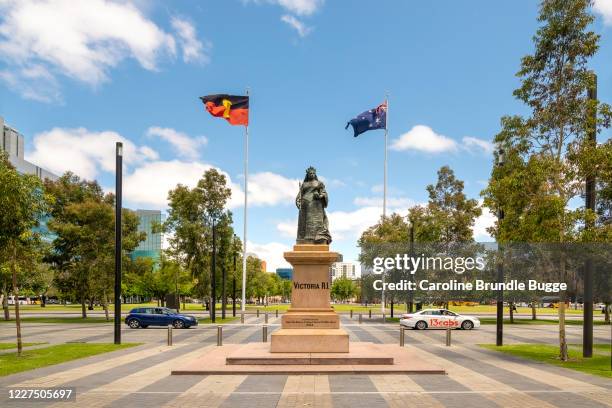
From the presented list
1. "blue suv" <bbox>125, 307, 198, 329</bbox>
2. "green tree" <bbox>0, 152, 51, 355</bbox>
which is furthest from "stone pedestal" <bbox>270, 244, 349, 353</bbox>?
"blue suv" <bbox>125, 307, 198, 329</bbox>

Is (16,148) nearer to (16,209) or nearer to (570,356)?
(16,209)

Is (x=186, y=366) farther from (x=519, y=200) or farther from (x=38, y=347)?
(x=519, y=200)

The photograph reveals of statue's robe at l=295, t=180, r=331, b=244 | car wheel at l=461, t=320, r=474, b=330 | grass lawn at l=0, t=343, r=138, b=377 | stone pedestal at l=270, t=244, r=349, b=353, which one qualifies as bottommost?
car wheel at l=461, t=320, r=474, b=330

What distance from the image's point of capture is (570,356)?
19328 mm

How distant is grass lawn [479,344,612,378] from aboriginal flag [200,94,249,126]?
2268 centimetres

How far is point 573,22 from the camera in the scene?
63.3ft

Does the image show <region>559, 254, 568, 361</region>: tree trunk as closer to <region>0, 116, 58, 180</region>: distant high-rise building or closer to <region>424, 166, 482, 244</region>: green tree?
<region>424, 166, 482, 244</region>: green tree

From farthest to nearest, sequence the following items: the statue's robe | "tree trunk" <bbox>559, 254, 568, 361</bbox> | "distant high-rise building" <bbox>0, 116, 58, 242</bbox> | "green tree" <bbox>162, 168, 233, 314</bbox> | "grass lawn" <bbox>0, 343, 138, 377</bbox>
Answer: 1. "distant high-rise building" <bbox>0, 116, 58, 242</bbox>
2. "green tree" <bbox>162, 168, 233, 314</bbox>
3. the statue's robe
4. "tree trunk" <bbox>559, 254, 568, 361</bbox>
5. "grass lawn" <bbox>0, 343, 138, 377</bbox>

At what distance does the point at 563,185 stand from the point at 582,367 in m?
6.14

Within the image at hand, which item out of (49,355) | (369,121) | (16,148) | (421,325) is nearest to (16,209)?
(49,355)

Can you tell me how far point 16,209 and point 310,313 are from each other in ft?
31.9

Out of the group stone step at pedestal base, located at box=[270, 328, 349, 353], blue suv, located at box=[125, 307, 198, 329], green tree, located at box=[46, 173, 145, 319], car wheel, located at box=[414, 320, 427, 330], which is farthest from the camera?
green tree, located at box=[46, 173, 145, 319]

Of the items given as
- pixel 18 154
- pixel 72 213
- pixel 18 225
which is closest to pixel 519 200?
pixel 18 225

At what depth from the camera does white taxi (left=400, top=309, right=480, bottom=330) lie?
1366 inches
